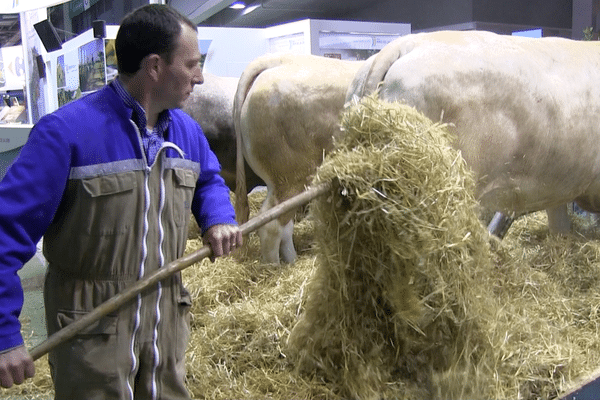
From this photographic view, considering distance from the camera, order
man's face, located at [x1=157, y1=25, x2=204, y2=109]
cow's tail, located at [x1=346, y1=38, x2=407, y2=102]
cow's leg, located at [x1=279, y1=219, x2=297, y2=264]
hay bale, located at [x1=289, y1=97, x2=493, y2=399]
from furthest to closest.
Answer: cow's leg, located at [x1=279, y1=219, x2=297, y2=264] → cow's tail, located at [x1=346, y1=38, x2=407, y2=102] → hay bale, located at [x1=289, y1=97, x2=493, y2=399] → man's face, located at [x1=157, y1=25, x2=204, y2=109]

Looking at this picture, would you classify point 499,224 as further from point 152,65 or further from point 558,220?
point 152,65

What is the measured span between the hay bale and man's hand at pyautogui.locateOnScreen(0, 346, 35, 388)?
1191 mm

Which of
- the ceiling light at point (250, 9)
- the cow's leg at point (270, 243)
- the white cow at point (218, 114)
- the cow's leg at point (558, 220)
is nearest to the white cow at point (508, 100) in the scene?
the cow's leg at point (558, 220)

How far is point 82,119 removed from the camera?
157 centimetres

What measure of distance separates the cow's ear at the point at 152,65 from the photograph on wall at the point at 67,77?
120 cm

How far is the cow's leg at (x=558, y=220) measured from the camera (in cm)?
401

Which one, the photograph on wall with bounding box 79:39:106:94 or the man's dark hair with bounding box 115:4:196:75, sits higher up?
the man's dark hair with bounding box 115:4:196:75

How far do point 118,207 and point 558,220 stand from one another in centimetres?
330

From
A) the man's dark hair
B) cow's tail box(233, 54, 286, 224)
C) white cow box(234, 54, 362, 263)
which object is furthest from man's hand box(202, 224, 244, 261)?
cow's tail box(233, 54, 286, 224)

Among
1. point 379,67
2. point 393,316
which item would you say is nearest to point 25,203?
point 393,316

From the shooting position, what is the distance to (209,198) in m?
1.89

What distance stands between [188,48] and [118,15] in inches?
49.9

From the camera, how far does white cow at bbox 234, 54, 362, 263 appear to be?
3.88 meters

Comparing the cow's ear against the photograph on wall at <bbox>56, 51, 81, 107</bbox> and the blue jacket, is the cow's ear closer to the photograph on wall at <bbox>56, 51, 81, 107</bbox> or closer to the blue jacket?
the blue jacket
